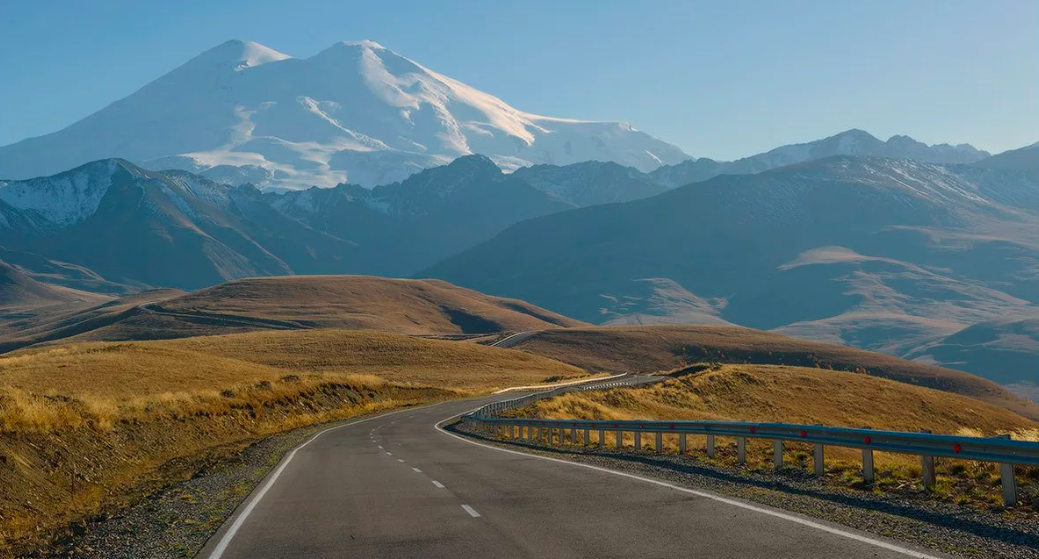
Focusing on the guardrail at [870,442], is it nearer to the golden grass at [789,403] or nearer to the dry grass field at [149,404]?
the dry grass field at [149,404]

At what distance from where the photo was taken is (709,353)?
169m

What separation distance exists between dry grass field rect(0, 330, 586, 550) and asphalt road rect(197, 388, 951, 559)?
3998 millimetres

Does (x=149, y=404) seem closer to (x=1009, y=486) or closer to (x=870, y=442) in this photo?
(x=870, y=442)

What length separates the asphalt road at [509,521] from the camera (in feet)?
35.5

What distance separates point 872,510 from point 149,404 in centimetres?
2654

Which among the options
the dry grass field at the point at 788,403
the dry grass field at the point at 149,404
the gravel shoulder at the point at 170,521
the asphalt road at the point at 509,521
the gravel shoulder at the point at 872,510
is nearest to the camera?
the gravel shoulder at the point at 872,510

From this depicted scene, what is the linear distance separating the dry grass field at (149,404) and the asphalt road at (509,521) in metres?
4.00

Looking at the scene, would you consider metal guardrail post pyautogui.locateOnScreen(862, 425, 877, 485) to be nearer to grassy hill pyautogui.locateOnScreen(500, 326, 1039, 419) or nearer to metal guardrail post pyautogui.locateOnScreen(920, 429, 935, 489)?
metal guardrail post pyautogui.locateOnScreen(920, 429, 935, 489)

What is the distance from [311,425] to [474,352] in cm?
7965

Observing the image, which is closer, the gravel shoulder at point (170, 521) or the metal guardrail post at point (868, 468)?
the gravel shoulder at point (170, 521)

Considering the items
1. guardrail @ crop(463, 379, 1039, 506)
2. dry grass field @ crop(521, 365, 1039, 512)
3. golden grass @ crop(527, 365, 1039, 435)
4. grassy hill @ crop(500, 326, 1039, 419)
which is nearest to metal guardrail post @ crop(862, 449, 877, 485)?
guardrail @ crop(463, 379, 1039, 506)

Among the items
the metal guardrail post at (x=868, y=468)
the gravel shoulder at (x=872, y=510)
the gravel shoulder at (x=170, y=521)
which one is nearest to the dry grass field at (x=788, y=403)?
the gravel shoulder at (x=872, y=510)

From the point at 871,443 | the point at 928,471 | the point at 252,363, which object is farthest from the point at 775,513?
the point at 252,363

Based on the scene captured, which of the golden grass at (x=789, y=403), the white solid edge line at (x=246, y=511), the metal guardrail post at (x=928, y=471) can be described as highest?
the metal guardrail post at (x=928, y=471)
